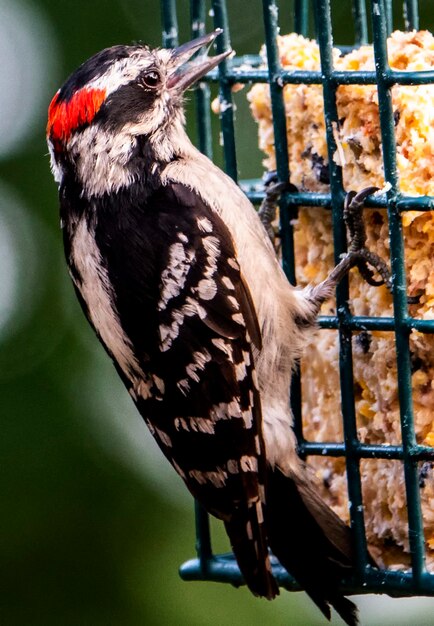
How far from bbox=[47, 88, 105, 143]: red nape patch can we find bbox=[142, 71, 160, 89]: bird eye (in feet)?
0.64

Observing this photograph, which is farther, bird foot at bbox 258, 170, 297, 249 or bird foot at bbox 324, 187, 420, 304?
bird foot at bbox 258, 170, 297, 249

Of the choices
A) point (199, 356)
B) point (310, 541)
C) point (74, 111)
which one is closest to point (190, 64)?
point (74, 111)

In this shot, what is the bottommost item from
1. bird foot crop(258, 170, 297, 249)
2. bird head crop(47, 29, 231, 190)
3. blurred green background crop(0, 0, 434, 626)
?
blurred green background crop(0, 0, 434, 626)

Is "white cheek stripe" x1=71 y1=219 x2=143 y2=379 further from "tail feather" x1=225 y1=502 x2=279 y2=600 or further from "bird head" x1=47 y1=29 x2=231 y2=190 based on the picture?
"tail feather" x1=225 y1=502 x2=279 y2=600

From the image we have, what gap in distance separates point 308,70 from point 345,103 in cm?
17

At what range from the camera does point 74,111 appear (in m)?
4.42

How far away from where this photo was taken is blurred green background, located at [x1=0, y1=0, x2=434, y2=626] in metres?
5.25

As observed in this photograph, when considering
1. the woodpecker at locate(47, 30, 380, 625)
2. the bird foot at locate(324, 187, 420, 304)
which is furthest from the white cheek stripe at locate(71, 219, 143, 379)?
the bird foot at locate(324, 187, 420, 304)

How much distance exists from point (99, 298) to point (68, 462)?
999 millimetres

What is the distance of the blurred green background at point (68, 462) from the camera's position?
17.2 feet

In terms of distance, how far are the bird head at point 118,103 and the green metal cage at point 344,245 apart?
10 centimetres

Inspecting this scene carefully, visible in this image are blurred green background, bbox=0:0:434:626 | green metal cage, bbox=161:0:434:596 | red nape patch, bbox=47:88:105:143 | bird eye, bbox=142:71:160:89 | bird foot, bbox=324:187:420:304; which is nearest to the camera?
green metal cage, bbox=161:0:434:596

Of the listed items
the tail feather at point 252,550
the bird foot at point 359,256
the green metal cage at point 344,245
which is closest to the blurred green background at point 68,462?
the green metal cage at point 344,245

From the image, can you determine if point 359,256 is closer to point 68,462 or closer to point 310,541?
point 310,541
